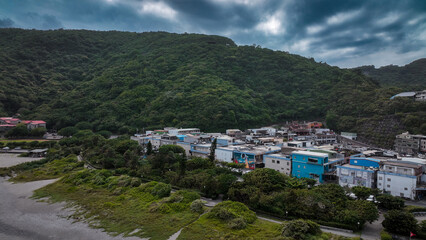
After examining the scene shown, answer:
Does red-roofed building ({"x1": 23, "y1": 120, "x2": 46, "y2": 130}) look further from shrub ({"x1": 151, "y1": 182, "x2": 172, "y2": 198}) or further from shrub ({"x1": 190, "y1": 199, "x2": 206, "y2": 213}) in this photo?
shrub ({"x1": 190, "y1": 199, "x2": 206, "y2": 213})

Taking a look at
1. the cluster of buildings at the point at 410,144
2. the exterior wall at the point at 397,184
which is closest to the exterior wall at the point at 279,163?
the exterior wall at the point at 397,184

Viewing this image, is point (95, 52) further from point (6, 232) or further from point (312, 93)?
point (6, 232)

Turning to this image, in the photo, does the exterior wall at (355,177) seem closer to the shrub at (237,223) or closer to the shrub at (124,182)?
the shrub at (237,223)

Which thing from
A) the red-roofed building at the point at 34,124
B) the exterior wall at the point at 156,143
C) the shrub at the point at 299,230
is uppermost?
the red-roofed building at the point at 34,124

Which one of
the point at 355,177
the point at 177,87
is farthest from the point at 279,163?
the point at 177,87

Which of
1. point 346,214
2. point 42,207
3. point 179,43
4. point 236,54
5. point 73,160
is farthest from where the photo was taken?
point 179,43

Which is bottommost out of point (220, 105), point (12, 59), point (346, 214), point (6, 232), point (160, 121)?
point (6, 232)

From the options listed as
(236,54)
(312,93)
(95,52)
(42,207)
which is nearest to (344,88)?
(312,93)

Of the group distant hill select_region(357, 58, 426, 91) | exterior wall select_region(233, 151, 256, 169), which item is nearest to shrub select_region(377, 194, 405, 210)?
exterior wall select_region(233, 151, 256, 169)
